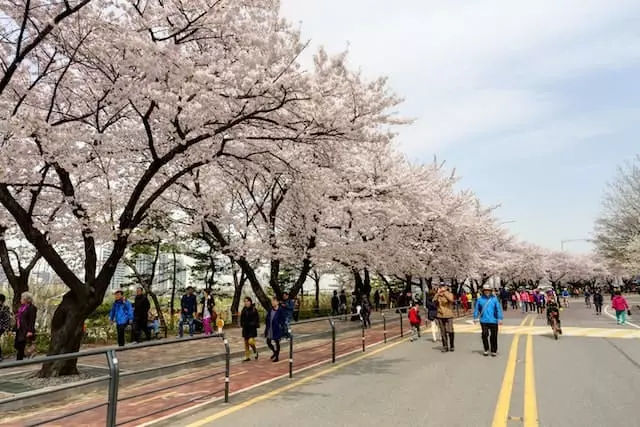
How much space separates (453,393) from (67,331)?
7715 millimetres

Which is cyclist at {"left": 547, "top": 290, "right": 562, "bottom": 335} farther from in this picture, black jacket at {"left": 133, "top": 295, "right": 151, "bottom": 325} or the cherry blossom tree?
black jacket at {"left": 133, "top": 295, "right": 151, "bottom": 325}

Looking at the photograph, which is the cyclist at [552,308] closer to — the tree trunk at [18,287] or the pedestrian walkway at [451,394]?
the pedestrian walkway at [451,394]

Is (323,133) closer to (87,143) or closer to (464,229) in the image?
(87,143)

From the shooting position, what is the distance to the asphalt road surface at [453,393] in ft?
19.6

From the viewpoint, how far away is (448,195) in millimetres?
29922

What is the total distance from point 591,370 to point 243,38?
32.2ft

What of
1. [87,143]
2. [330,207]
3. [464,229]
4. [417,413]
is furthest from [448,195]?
[417,413]

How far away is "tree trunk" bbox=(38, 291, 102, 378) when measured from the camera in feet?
31.3

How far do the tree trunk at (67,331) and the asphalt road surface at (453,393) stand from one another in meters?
4.32

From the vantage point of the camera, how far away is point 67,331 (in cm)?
961

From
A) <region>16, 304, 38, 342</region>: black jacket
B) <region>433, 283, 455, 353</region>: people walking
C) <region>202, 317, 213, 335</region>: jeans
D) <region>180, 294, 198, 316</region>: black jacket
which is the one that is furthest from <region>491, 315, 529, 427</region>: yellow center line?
<region>16, 304, 38, 342</region>: black jacket

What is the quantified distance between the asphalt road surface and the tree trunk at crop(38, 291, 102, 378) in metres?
4.32

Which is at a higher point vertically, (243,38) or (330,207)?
→ (243,38)

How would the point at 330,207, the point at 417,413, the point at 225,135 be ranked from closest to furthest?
the point at 417,413 < the point at 225,135 < the point at 330,207
